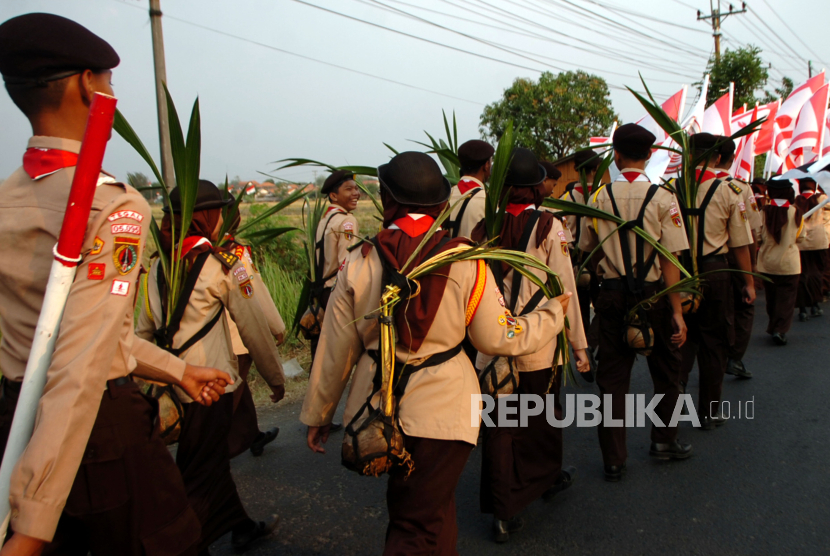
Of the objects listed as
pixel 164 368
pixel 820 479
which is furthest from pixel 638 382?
pixel 164 368

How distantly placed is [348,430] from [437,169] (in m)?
1.00

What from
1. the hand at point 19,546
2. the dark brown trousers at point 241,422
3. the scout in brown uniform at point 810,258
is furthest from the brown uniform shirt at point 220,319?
the scout in brown uniform at point 810,258

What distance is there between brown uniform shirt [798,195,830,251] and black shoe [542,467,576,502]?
603 cm

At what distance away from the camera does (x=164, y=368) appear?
75.7 inches

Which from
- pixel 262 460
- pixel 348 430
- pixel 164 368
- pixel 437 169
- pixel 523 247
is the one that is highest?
pixel 437 169

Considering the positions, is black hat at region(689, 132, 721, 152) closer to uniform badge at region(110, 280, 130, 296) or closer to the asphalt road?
the asphalt road

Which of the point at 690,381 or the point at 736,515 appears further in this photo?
the point at 690,381

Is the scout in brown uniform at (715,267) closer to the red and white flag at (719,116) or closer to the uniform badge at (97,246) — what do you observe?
the uniform badge at (97,246)

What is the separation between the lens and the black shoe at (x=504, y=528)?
3.06m

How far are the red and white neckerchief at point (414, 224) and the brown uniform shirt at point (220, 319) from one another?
99 cm

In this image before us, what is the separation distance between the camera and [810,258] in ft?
25.9

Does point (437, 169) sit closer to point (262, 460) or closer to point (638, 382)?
point (262, 460)

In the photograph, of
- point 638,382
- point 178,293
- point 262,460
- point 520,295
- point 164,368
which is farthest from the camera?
point 638,382

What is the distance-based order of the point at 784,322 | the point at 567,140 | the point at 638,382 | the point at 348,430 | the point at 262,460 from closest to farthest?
the point at 348,430 → the point at 262,460 → the point at 638,382 → the point at 784,322 → the point at 567,140
